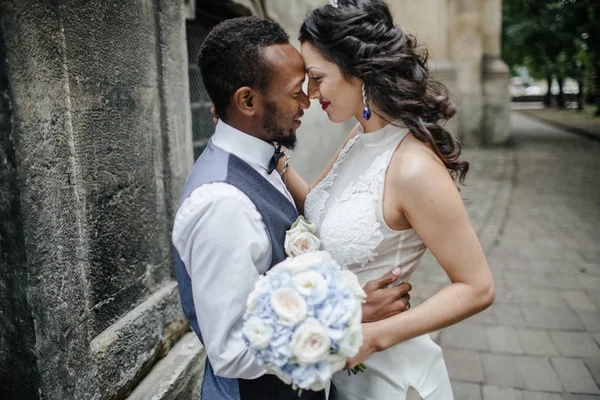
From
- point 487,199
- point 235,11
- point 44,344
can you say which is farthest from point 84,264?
point 487,199

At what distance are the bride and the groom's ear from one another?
0.26m

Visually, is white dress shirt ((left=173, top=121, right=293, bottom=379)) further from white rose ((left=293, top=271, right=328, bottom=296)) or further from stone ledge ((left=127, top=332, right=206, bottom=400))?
stone ledge ((left=127, top=332, right=206, bottom=400))

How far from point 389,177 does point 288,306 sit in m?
0.64

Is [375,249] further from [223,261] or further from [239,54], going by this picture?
[239,54]

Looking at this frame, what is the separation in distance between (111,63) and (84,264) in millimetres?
883

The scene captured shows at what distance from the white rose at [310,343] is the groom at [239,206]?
29 cm

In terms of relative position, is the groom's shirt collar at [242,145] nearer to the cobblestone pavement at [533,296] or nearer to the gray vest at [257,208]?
the gray vest at [257,208]

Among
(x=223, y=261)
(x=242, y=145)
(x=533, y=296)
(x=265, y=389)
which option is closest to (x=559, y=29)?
(x=533, y=296)

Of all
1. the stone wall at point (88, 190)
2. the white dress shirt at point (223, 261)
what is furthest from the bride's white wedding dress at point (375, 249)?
the stone wall at point (88, 190)

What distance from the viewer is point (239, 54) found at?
1.59m

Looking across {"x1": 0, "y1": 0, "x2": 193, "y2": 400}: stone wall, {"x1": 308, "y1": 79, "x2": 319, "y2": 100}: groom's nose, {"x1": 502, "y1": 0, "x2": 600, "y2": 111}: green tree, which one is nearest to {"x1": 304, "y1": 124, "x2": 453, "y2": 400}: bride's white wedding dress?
{"x1": 308, "y1": 79, "x2": 319, "y2": 100}: groom's nose

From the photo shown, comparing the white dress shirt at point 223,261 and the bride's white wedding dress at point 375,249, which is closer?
the white dress shirt at point 223,261

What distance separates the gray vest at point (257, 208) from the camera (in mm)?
1526

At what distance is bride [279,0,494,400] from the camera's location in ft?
5.03
